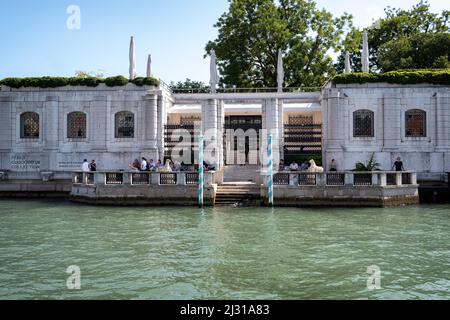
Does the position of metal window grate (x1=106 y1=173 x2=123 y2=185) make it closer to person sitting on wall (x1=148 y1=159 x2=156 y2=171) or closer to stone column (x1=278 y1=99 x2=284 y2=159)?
person sitting on wall (x1=148 y1=159 x2=156 y2=171)

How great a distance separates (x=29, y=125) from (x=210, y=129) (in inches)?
420

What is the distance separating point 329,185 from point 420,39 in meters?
24.8

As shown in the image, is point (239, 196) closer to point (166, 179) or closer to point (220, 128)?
point (166, 179)

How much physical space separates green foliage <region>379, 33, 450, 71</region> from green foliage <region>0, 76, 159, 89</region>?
2250cm

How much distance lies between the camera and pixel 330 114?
24.5m

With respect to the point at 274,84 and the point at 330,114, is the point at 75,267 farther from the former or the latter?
the point at 274,84

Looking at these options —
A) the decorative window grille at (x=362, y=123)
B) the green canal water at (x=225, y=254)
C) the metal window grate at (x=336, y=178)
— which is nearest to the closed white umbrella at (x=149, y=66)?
the green canal water at (x=225, y=254)

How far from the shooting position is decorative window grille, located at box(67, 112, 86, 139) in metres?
25.9

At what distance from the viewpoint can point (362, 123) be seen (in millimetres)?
24812

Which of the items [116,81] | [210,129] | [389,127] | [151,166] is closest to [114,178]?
[151,166]

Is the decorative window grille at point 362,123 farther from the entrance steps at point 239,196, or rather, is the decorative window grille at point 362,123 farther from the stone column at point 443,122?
the entrance steps at point 239,196

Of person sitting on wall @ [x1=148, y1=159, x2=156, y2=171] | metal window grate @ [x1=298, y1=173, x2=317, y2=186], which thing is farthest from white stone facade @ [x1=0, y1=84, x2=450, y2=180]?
metal window grate @ [x1=298, y1=173, x2=317, y2=186]

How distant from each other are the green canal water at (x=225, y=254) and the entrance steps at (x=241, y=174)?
6.58m
